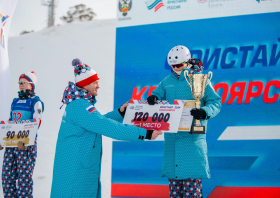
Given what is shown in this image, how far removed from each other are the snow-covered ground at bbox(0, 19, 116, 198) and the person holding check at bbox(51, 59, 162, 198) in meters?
2.66

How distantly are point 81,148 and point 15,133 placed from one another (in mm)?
1526

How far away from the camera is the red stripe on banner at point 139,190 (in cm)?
391

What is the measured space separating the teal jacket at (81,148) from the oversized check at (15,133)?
129 centimetres

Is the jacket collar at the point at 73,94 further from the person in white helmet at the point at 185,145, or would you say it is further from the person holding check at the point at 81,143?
the person in white helmet at the point at 185,145

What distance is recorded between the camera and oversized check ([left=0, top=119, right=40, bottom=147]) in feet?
10.4

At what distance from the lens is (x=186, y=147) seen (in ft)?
7.89

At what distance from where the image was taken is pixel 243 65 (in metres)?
3.68

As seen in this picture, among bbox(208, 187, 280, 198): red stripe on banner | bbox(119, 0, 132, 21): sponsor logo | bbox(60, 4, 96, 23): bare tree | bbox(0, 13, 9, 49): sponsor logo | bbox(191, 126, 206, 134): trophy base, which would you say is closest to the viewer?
bbox(191, 126, 206, 134): trophy base

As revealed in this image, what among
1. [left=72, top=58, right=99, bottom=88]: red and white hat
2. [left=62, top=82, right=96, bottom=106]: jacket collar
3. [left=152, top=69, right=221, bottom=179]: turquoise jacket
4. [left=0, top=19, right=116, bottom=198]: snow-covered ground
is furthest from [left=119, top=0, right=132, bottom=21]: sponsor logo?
[left=0, top=19, right=116, bottom=198]: snow-covered ground

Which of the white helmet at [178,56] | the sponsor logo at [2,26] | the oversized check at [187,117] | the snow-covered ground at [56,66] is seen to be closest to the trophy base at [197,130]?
the oversized check at [187,117]

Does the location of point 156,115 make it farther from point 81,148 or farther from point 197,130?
point 81,148

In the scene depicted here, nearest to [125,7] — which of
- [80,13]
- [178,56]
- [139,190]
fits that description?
[178,56]

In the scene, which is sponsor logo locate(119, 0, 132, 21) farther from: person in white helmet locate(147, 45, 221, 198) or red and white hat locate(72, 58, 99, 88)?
red and white hat locate(72, 58, 99, 88)

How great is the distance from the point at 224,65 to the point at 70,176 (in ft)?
8.51
